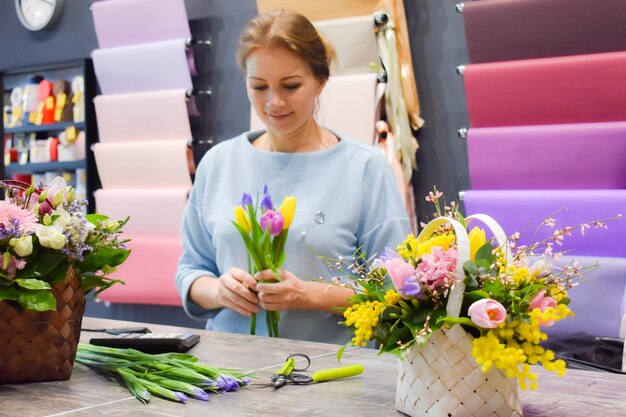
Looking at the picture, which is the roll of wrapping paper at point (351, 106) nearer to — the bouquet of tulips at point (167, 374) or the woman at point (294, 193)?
the woman at point (294, 193)

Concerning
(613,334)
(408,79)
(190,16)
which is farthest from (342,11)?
(613,334)

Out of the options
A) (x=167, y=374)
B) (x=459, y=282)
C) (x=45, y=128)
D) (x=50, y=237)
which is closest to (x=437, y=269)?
(x=459, y=282)

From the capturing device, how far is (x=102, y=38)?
4309 mm

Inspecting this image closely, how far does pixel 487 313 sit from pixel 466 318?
1.5 inches

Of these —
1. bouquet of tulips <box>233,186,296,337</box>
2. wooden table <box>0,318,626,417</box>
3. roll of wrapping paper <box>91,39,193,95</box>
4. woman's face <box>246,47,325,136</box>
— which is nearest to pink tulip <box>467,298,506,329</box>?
wooden table <box>0,318,626,417</box>

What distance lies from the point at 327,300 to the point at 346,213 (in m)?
0.25

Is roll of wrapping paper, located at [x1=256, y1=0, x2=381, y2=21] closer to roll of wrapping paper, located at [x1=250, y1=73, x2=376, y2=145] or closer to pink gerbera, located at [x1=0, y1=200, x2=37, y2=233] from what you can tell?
roll of wrapping paper, located at [x1=250, y1=73, x2=376, y2=145]

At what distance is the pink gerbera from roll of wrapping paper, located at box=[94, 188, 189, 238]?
8.05 feet

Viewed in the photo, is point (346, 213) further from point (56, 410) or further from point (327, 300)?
point (56, 410)

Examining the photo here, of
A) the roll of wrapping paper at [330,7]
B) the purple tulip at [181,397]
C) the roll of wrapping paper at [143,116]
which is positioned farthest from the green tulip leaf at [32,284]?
the roll of wrapping paper at [143,116]

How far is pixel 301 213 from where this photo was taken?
7.43ft

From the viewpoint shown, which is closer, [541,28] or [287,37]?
[287,37]

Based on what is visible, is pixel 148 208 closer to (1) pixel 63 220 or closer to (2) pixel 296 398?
(1) pixel 63 220

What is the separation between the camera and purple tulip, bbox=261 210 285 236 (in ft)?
6.32
